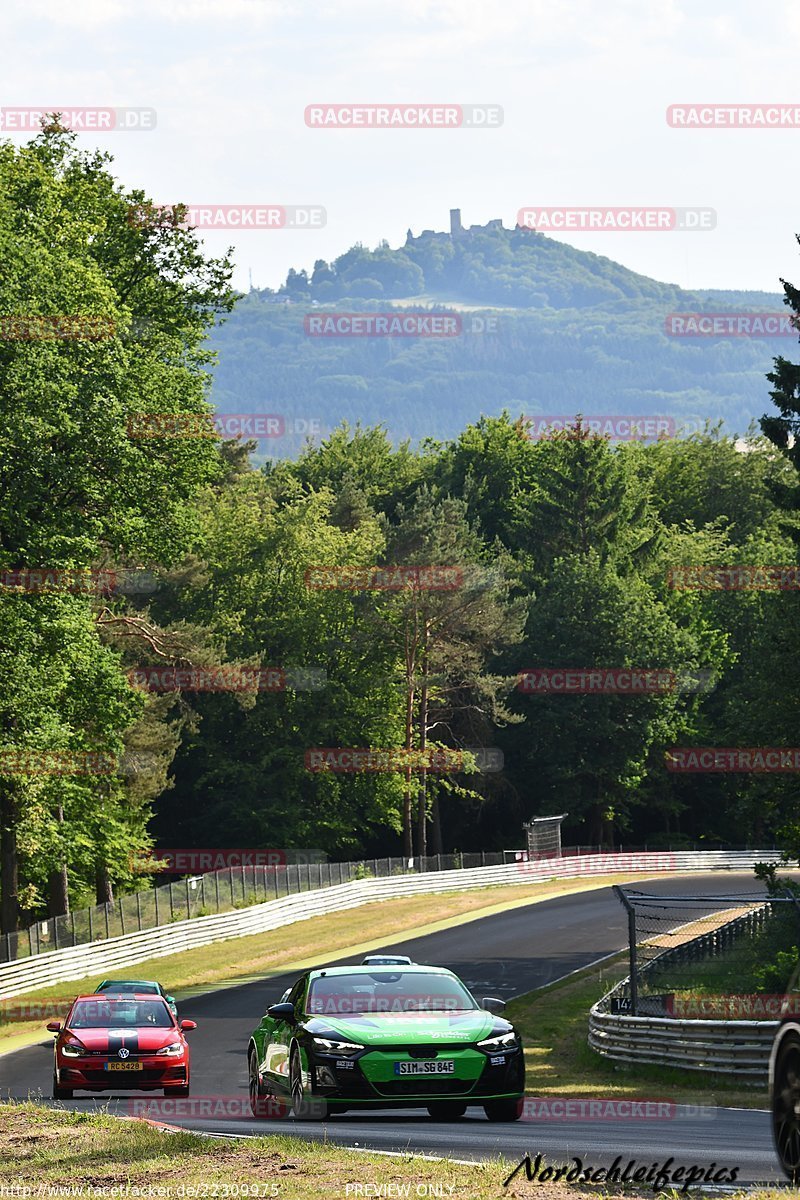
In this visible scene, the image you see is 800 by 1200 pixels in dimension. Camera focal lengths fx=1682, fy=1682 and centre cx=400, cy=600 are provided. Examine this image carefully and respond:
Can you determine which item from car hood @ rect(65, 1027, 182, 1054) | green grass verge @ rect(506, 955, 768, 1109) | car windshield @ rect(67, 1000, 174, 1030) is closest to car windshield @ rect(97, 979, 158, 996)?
car windshield @ rect(67, 1000, 174, 1030)

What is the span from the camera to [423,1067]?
1384 cm

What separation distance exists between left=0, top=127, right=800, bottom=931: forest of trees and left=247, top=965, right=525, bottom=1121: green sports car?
2027 cm

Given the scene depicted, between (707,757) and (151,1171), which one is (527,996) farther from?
(707,757)

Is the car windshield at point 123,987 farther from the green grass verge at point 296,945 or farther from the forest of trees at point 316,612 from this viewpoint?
the forest of trees at point 316,612

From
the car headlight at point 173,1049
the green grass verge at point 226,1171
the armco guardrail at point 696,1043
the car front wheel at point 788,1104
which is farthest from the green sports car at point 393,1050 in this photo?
the car front wheel at point 788,1104

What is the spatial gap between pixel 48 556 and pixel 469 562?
4834 centimetres

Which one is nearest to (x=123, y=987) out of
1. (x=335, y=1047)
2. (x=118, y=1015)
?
(x=118, y=1015)

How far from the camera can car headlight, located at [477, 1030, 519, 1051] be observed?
14.1 metres

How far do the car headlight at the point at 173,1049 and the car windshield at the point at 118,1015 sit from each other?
0.35 metres

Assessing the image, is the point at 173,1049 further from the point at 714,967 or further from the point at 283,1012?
the point at 714,967

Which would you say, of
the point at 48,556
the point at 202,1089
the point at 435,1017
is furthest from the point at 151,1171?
the point at 48,556

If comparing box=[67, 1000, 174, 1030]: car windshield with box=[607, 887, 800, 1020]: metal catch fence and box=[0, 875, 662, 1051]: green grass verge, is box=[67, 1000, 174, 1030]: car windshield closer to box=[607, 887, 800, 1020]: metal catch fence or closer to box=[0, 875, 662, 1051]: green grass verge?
box=[607, 887, 800, 1020]: metal catch fence

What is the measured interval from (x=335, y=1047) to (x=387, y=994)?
3.96ft

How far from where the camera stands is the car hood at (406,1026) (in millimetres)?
13930
